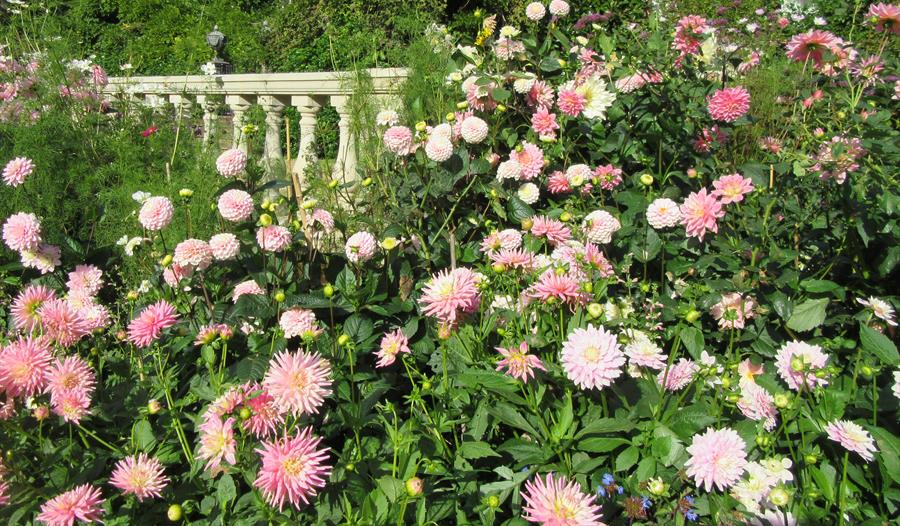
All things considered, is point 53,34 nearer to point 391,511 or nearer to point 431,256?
point 431,256

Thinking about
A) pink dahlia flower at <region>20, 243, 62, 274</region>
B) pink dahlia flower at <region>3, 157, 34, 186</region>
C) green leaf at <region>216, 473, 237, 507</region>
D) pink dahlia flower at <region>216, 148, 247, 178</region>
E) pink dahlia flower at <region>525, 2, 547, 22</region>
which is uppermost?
pink dahlia flower at <region>525, 2, 547, 22</region>

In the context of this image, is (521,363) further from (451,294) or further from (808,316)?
(808,316)

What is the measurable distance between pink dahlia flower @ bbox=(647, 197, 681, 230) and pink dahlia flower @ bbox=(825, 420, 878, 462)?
56cm

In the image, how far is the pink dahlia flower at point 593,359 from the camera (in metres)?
0.97

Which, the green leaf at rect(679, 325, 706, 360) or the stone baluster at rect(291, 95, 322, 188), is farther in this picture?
the stone baluster at rect(291, 95, 322, 188)

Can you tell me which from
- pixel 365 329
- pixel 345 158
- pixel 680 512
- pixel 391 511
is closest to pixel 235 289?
pixel 365 329

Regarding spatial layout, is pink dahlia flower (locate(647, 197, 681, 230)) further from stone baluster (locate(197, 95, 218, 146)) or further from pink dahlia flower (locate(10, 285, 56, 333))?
stone baluster (locate(197, 95, 218, 146))

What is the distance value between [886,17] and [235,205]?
170 cm

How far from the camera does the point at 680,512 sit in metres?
0.91

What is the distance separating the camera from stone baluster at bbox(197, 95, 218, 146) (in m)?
3.62

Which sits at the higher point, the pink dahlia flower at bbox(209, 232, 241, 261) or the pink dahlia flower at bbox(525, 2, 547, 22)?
the pink dahlia flower at bbox(525, 2, 547, 22)

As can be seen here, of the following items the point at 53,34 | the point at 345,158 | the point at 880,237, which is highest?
the point at 880,237

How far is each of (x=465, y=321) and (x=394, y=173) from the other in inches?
32.2

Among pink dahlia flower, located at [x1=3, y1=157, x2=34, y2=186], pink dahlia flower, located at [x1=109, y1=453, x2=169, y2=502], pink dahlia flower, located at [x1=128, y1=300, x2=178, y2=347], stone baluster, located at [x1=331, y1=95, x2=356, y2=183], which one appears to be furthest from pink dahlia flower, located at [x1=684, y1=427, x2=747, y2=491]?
stone baluster, located at [x1=331, y1=95, x2=356, y2=183]
